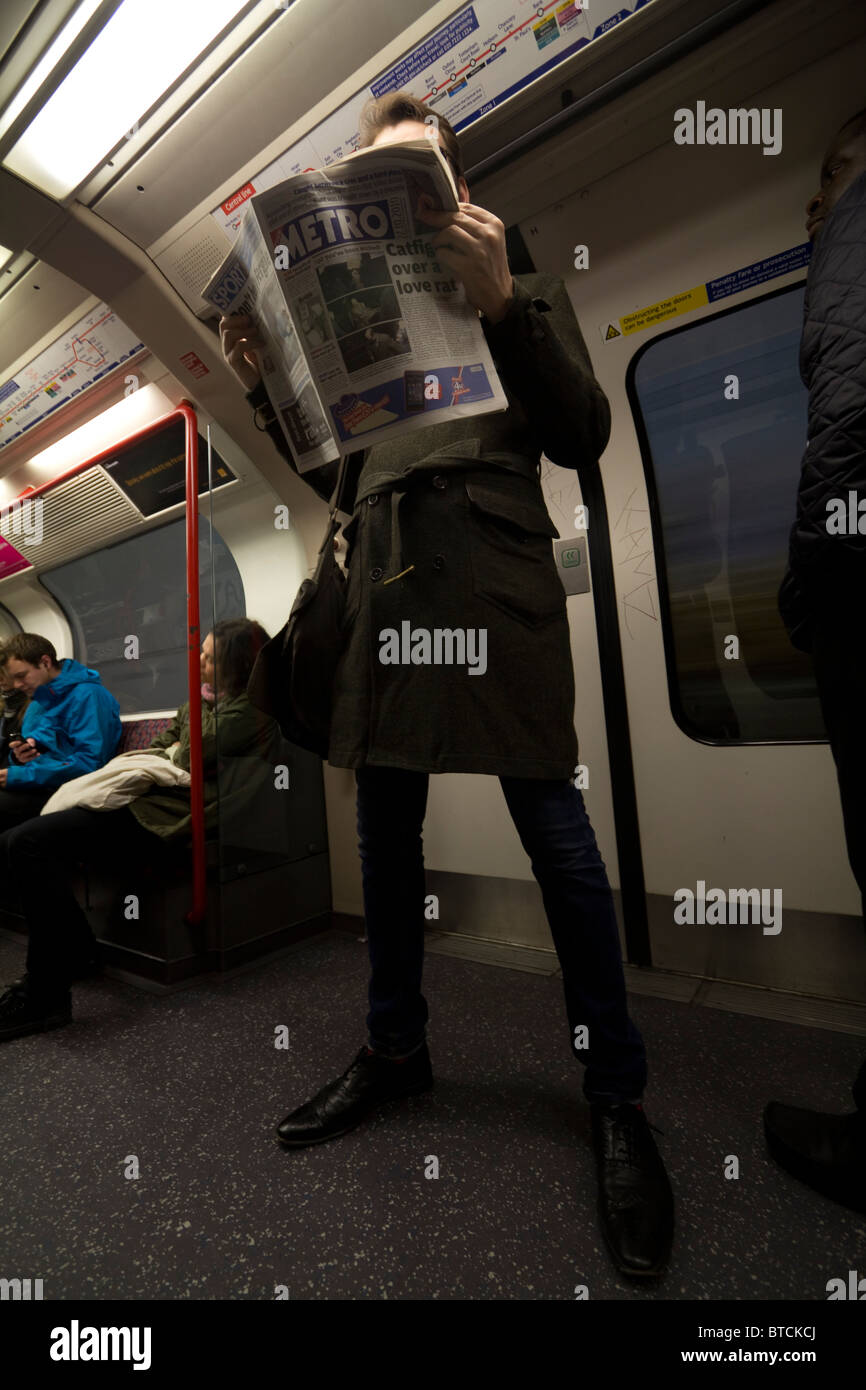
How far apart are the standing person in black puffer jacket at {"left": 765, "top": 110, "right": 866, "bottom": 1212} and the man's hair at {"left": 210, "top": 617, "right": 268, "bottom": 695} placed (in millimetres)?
2087

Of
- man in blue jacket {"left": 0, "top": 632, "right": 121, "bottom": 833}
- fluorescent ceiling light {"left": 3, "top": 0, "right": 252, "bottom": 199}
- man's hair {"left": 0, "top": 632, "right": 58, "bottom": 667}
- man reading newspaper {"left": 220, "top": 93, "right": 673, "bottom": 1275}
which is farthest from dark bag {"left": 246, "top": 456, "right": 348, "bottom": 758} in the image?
man's hair {"left": 0, "top": 632, "right": 58, "bottom": 667}

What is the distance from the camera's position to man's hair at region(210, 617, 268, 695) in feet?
8.78

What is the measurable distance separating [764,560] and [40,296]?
3272 millimetres

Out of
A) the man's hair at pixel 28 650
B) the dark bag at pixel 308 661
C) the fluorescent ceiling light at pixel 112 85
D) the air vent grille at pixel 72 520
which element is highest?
the fluorescent ceiling light at pixel 112 85

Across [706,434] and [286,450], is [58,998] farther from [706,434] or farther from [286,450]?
[706,434]

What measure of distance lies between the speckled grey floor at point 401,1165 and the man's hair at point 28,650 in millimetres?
1889

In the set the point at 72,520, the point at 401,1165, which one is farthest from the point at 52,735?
the point at 401,1165

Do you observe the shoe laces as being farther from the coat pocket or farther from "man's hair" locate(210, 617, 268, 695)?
"man's hair" locate(210, 617, 268, 695)

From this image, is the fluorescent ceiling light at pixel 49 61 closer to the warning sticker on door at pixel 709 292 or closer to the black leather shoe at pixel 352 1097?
the warning sticker on door at pixel 709 292

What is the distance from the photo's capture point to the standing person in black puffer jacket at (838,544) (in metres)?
0.98

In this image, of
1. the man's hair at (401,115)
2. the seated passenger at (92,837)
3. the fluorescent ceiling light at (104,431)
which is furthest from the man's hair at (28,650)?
the man's hair at (401,115)

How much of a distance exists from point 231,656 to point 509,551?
1.78 m
